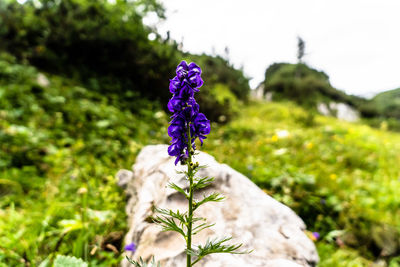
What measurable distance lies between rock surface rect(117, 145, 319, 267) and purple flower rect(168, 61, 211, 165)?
23.9 inches

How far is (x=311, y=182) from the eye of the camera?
3.09 m

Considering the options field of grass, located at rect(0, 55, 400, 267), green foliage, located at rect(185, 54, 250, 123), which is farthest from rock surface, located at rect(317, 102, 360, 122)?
field of grass, located at rect(0, 55, 400, 267)

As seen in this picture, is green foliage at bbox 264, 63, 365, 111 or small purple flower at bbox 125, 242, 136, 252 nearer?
small purple flower at bbox 125, 242, 136, 252

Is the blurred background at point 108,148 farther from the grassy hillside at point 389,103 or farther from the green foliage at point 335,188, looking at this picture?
the grassy hillside at point 389,103

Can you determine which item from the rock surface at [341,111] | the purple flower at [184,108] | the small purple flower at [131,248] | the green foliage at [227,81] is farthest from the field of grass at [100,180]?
the rock surface at [341,111]

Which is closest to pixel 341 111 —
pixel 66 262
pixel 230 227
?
pixel 230 227

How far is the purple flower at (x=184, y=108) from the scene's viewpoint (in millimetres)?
966

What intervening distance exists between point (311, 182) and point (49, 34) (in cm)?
654

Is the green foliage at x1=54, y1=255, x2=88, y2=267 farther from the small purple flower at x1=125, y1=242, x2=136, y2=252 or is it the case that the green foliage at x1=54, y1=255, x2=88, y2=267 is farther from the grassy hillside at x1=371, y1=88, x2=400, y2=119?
the grassy hillside at x1=371, y1=88, x2=400, y2=119

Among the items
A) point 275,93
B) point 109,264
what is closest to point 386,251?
point 109,264

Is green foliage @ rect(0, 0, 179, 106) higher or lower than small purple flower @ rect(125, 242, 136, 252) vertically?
higher

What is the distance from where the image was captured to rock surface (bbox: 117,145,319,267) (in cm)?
142

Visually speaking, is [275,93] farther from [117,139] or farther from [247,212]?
[247,212]

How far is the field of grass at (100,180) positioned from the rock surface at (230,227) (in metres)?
0.36
